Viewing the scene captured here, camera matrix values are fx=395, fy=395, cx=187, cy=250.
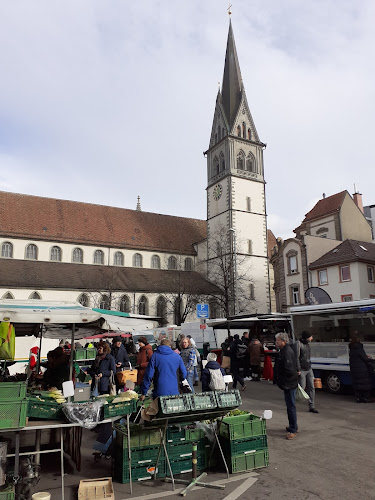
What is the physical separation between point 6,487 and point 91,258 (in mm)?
38314

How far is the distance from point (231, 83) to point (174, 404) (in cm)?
5111

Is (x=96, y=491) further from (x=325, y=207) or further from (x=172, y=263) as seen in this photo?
(x=172, y=263)

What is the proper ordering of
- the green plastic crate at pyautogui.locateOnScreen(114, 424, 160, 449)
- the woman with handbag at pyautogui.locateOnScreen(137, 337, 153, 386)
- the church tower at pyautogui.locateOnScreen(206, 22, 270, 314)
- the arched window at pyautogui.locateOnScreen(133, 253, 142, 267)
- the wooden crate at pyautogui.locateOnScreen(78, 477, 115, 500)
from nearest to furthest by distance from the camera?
1. the wooden crate at pyautogui.locateOnScreen(78, 477, 115, 500)
2. the green plastic crate at pyautogui.locateOnScreen(114, 424, 160, 449)
3. the woman with handbag at pyautogui.locateOnScreen(137, 337, 153, 386)
4. the church tower at pyautogui.locateOnScreen(206, 22, 270, 314)
5. the arched window at pyautogui.locateOnScreen(133, 253, 142, 267)

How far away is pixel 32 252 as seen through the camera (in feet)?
128

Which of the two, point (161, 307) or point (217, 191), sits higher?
point (217, 191)

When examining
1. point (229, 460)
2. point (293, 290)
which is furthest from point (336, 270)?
point (229, 460)

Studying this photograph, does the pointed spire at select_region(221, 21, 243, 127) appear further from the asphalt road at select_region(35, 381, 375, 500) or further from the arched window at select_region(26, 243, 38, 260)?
the asphalt road at select_region(35, 381, 375, 500)

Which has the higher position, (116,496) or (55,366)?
(55,366)

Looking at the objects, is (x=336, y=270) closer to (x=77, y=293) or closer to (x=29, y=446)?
(x=77, y=293)

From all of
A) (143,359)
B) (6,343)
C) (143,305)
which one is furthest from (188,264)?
(6,343)

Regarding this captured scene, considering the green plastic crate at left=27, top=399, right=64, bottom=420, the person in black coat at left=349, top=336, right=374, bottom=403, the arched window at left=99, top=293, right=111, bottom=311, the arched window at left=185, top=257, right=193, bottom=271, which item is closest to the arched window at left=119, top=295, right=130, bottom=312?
the arched window at left=99, top=293, right=111, bottom=311

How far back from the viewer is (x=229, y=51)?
52188 mm

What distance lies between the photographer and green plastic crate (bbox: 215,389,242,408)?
569 cm

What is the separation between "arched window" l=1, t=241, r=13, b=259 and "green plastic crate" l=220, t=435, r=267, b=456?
36289 mm
